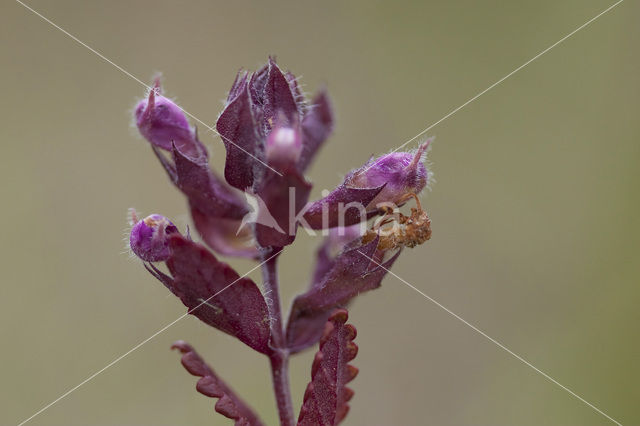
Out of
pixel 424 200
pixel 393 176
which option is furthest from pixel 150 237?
pixel 424 200

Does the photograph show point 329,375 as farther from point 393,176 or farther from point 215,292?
point 393,176

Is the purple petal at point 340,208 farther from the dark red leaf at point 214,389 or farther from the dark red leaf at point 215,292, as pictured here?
the dark red leaf at point 214,389

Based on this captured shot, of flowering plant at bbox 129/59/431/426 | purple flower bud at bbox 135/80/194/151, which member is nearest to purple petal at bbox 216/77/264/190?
Answer: flowering plant at bbox 129/59/431/426

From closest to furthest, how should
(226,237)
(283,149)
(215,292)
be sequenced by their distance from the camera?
(283,149)
(215,292)
(226,237)

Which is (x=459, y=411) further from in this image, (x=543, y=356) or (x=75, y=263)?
(x=75, y=263)

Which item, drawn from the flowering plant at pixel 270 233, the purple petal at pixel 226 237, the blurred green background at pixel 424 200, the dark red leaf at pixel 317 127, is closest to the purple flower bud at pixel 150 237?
the flowering plant at pixel 270 233

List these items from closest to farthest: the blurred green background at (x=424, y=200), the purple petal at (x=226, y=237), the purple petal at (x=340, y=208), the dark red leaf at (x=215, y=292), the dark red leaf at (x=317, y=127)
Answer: the dark red leaf at (x=215, y=292) → the purple petal at (x=340, y=208) → the dark red leaf at (x=317, y=127) → the purple petal at (x=226, y=237) → the blurred green background at (x=424, y=200)

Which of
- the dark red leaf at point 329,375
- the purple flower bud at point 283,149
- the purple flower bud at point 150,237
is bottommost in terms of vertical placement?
the dark red leaf at point 329,375
